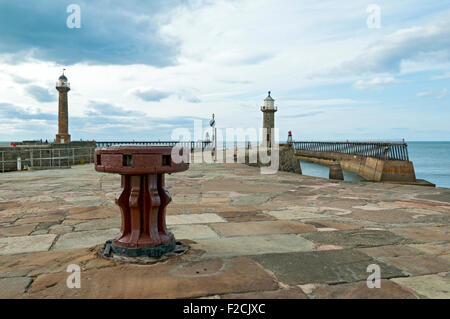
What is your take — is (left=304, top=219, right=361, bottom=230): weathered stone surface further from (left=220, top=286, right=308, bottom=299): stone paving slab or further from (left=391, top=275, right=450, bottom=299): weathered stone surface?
(left=220, top=286, right=308, bottom=299): stone paving slab

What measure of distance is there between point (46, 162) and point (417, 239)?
23943 millimetres

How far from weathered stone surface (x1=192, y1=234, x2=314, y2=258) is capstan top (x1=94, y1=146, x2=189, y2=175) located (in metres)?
0.80

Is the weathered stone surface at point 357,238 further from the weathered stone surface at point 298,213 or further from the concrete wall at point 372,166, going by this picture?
the concrete wall at point 372,166

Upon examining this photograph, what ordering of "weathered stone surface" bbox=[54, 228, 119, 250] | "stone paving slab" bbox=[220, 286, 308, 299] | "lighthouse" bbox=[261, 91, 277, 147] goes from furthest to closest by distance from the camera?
"lighthouse" bbox=[261, 91, 277, 147], "weathered stone surface" bbox=[54, 228, 119, 250], "stone paving slab" bbox=[220, 286, 308, 299]

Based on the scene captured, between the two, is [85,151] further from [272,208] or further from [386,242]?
[386,242]

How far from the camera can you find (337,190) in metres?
7.09

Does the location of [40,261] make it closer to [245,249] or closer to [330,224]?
[245,249]

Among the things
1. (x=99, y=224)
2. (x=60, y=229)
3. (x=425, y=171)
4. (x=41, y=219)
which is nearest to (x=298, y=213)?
(x=99, y=224)

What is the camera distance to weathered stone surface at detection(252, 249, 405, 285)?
7.11 ft

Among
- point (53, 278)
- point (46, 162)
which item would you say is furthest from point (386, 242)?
point (46, 162)

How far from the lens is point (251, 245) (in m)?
2.96

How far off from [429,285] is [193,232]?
212 cm

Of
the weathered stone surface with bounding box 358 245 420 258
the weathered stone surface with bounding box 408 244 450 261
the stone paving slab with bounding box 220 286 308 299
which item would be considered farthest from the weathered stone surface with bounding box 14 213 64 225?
the weathered stone surface with bounding box 408 244 450 261

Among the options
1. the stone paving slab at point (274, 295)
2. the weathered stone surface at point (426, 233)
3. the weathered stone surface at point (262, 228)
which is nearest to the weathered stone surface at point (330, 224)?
the weathered stone surface at point (262, 228)
